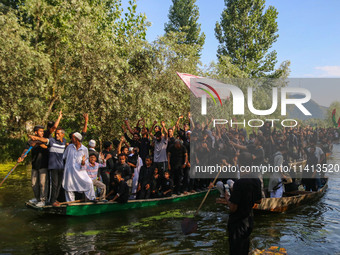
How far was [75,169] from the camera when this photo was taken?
10.5m

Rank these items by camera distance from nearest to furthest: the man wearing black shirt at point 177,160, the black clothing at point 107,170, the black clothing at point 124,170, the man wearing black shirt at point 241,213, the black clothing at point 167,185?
the man wearing black shirt at point 241,213
the black clothing at point 124,170
the black clothing at point 107,170
the black clothing at point 167,185
the man wearing black shirt at point 177,160

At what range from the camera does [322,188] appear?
15.5 m

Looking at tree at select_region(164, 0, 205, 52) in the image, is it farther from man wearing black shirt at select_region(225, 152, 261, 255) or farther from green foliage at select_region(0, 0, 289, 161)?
man wearing black shirt at select_region(225, 152, 261, 255)

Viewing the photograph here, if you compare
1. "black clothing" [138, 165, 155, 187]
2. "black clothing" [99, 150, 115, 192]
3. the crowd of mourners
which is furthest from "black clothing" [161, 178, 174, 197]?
"black clothing" [99, 150, 115, 192]

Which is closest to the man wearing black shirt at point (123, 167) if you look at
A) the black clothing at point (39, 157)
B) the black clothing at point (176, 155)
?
the black clothing at point (39, 157)

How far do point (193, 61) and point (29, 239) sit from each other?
2042cm

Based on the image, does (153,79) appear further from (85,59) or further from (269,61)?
(269,61)

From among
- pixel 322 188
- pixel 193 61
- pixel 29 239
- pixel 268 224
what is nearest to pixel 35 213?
pixel 29 239

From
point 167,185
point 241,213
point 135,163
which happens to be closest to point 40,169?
point 135,163

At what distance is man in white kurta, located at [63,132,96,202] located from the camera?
34.2 ft

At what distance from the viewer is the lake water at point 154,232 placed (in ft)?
28.9

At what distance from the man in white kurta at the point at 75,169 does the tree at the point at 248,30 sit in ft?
130

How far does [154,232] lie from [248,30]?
42.5m

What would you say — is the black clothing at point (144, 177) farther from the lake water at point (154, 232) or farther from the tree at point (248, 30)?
the tree at point (248, 30)
